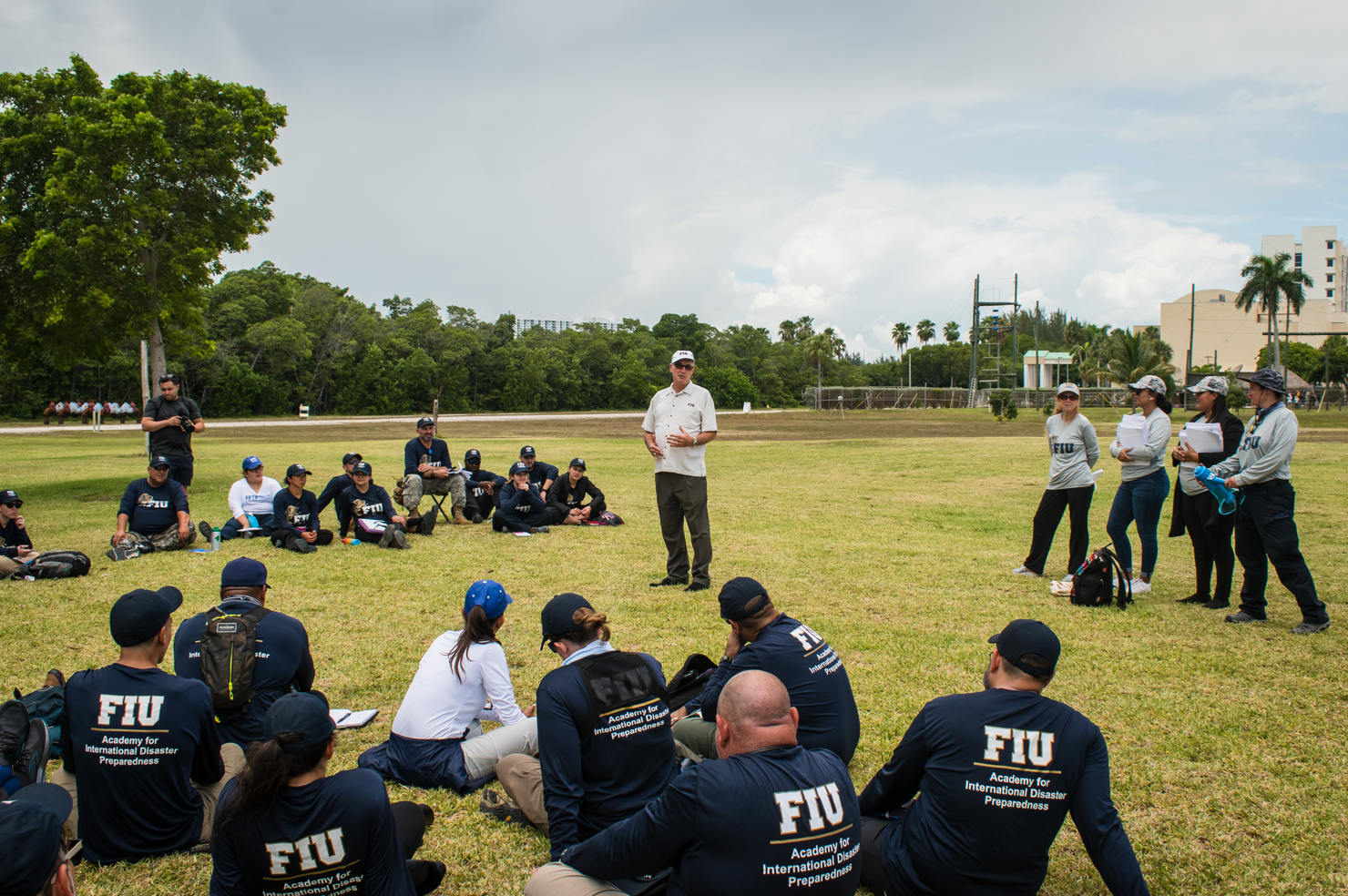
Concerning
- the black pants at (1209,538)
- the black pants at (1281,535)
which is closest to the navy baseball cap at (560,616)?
the black pants at (1281,535)

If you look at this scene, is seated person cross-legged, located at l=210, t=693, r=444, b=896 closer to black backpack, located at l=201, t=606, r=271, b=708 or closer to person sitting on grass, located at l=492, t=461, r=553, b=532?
black backpack, located at l=201, t=606, r=271, b=708

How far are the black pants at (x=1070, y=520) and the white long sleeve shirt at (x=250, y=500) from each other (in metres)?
9.61

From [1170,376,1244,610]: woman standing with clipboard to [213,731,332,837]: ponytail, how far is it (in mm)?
7334

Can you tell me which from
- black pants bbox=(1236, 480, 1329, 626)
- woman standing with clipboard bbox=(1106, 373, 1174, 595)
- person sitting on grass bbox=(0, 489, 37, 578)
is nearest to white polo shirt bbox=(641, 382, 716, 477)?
woman standing with clipboard bbox=(1106, 373, 1174, 595)

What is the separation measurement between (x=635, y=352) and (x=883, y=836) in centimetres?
9359

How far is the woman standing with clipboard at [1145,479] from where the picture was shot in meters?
7.61

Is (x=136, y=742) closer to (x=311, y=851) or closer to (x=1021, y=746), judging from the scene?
(x=311, y=851)

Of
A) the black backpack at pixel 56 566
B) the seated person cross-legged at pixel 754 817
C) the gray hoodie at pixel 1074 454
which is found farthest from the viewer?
the black backpack at pixel 56 566

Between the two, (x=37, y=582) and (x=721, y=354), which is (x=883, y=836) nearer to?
(x=37, y=582)

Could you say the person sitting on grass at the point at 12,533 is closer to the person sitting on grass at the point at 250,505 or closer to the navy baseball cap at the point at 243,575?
the person sitting on grass at the point at 250,505

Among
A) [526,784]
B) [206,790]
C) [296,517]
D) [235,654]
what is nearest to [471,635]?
[526,784]

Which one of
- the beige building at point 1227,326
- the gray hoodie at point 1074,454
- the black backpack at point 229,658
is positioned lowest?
the black backpack at point 229,658

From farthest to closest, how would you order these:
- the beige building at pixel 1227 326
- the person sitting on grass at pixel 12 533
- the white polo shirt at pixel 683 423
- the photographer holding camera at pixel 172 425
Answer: the beige building at pixel 1227 326 < the photographer holding camera at pixel 172 425 < the person sitting on grass at pixel 12 533 < the white polo shirt at pixel 683 423

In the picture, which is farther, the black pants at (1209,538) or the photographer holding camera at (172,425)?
the photographer holding camera at (172,425)
